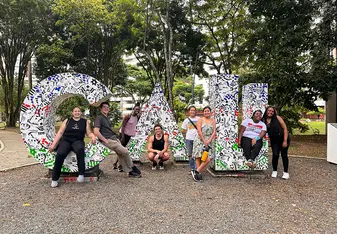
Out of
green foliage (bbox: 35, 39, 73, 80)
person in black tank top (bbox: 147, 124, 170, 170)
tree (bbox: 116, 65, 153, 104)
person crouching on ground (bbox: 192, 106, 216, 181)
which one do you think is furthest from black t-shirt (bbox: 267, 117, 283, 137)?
tree (bbox: 116, 65, 153, 104)

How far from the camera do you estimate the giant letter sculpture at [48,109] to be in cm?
617

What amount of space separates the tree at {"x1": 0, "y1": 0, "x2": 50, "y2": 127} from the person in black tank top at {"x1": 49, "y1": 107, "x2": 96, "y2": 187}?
13889mm

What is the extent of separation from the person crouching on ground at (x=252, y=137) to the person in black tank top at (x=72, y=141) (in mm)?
3112

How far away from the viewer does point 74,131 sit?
5906 mm

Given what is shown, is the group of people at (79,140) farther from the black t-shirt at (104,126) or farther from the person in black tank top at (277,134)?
the person in black tank top at (277,134)

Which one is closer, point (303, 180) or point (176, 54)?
point (303, 180)

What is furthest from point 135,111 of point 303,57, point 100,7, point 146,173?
point 100,7

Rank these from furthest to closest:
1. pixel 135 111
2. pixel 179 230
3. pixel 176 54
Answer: pixel 176 54, pixel 135 111, pixel 179 230

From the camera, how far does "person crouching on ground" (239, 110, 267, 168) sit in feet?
20.5

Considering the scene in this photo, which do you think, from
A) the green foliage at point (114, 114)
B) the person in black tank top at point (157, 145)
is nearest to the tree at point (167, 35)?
the green foliage at point (114, 114)

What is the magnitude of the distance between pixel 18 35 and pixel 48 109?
56.5 feet

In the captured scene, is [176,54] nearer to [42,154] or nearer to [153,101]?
[153,101]

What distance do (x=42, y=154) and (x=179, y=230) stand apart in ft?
12.1

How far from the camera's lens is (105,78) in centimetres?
2073
